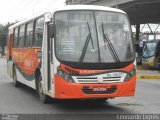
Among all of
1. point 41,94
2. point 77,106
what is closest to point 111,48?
point 77,106

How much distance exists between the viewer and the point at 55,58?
11773 millimetres

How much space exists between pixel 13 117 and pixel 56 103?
2.86 metres

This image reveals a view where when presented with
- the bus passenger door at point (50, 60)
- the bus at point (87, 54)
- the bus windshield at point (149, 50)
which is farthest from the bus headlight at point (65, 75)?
the bus windshield at point (149, 50)

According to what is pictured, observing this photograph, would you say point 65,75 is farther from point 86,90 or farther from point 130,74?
point 130,74

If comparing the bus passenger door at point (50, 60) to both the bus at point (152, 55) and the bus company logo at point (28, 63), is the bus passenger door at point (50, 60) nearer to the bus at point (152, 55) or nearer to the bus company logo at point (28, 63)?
the bus company logo at point (28, 63)

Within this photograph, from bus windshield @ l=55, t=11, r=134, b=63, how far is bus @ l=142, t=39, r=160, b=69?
25261mm

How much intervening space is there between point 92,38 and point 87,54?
1.55 feet

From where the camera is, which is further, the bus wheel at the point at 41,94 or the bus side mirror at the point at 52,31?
the bus wheel at the point at 41,94

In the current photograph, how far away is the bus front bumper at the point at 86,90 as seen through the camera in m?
11.4

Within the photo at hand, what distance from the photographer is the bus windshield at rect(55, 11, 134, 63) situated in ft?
38.5

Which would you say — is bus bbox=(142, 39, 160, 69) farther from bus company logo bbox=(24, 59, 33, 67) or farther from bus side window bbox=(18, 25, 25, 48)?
bus company logo bbox=(24, 59, 33, 67)

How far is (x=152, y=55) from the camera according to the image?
1494 inches

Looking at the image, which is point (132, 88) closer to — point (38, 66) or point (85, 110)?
point (85, 110)

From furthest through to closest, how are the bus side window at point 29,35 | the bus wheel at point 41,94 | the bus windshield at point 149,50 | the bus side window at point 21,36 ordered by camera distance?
the bus windshield at point 149,50 → the bus side window at point 21,36 → the bus side window at point 29,35 → the bus wheel at point 41,94
